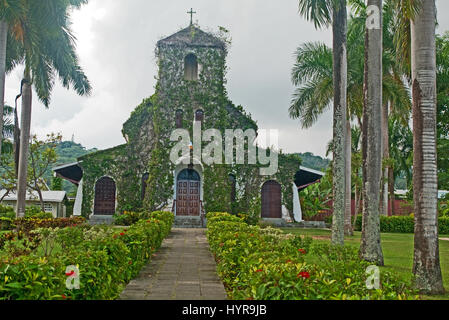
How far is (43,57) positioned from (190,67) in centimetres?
849

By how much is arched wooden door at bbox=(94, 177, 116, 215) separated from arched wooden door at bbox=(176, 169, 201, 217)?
12.1 ft

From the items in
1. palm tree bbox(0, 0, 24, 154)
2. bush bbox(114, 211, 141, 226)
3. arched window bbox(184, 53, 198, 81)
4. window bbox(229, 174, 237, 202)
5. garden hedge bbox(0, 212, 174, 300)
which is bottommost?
bush bbox(114, 211, 141, 226)

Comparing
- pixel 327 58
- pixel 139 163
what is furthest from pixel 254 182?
pixel 327 58

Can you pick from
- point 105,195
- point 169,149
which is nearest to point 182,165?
point 169,149

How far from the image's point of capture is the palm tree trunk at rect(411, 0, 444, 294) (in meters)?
7.75

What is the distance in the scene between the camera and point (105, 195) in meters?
24.8

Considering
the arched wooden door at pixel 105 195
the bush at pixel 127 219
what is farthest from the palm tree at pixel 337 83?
the arched wooden door at pixel 105 195

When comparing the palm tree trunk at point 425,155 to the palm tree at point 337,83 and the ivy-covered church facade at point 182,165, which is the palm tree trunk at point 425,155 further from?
the ivy-covered church facade at point 182,165

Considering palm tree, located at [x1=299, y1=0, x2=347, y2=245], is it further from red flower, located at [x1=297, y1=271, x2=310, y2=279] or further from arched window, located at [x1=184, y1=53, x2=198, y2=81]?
arched window, located at [x1=184, y1=53, x2=198, y2=81]

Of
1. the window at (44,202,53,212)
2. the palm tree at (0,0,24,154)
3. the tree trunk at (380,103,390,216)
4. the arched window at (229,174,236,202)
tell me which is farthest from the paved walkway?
the window at (44,202,53,212)

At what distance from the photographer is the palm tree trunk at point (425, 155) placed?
7746mm

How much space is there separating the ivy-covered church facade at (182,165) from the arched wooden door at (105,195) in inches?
2.1
